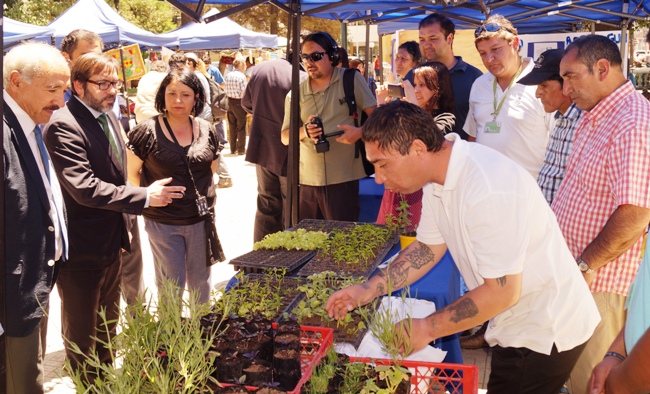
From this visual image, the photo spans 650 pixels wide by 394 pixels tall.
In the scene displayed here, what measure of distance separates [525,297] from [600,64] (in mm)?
1267

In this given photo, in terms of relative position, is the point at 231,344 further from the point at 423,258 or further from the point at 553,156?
the point at 553,156

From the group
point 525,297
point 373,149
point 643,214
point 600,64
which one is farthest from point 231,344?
point 600,64

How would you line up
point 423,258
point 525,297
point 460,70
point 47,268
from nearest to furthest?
point 525,297 < point 423,258 < point 47,268 < point 460,70

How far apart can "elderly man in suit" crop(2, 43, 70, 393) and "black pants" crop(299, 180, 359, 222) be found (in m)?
2.28

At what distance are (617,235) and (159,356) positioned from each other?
6.17ft

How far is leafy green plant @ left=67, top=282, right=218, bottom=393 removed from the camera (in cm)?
176

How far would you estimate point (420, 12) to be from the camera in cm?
891

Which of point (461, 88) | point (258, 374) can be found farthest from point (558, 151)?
point (258, 374)

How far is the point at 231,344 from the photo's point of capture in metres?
2.07

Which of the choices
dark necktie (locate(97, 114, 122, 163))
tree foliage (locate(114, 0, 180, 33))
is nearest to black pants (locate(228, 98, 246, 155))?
dark necktie (locate(97, 114, 122, 163))

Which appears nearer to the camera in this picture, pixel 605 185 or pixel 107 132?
pixel 605 185

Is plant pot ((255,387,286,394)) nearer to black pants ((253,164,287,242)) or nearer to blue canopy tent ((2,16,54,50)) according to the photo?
black pants ((253,164,287,242))

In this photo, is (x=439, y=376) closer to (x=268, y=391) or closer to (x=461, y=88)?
(x=268, y=391)

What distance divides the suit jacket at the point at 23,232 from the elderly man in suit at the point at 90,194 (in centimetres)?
56
